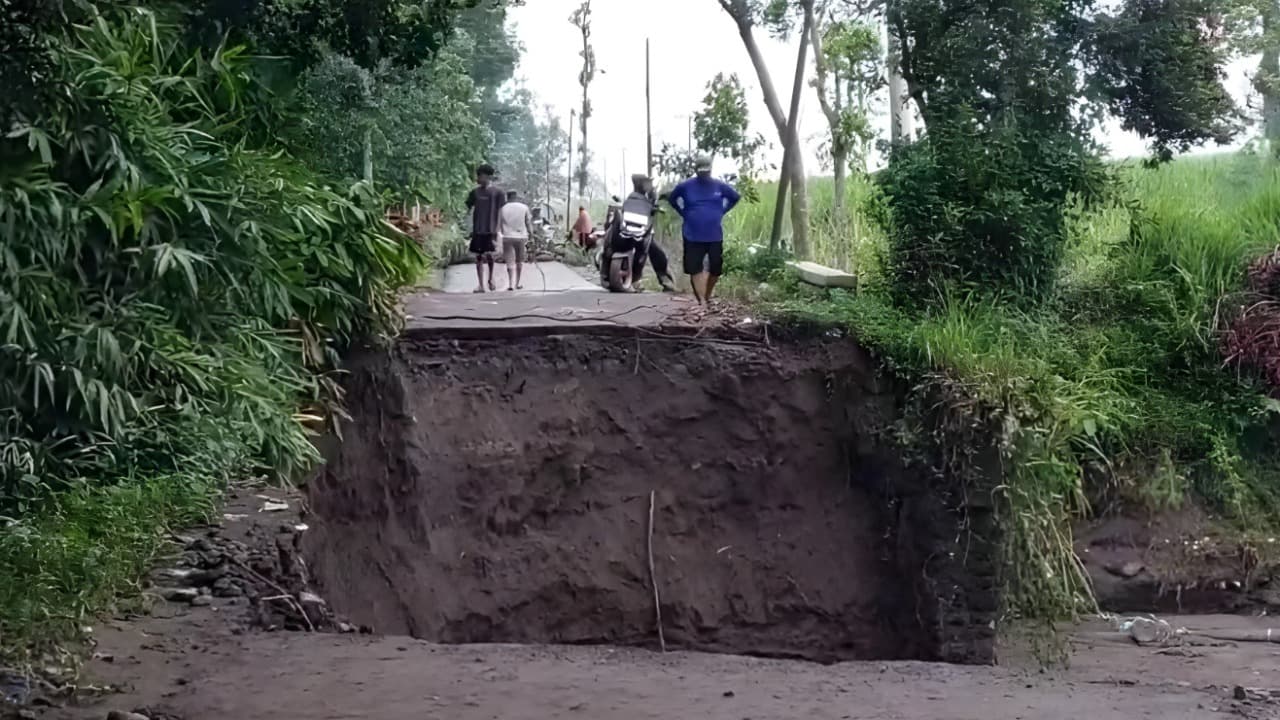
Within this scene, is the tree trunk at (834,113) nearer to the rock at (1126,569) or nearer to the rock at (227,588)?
the rock at (1126,569)

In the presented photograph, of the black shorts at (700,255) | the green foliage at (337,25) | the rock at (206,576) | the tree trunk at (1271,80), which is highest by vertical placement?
the tree trunk at (1271,80)

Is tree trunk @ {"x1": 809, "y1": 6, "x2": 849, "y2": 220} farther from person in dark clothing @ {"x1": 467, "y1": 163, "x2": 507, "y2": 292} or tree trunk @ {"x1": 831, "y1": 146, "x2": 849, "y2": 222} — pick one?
person in dark clothing @ {"x1": 467, "y1": 163, "x2": 507, "y2": 292}

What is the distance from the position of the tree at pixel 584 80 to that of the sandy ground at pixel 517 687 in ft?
25.1

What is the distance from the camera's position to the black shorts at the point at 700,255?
11.1m

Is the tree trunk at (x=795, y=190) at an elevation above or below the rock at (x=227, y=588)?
above

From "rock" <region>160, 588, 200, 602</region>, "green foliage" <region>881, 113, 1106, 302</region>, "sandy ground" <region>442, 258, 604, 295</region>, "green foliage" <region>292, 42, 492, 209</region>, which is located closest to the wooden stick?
"green foliage" <region>881, 113, 1106, 302</region>

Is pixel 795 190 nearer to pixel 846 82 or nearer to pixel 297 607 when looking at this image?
pixel 846 82

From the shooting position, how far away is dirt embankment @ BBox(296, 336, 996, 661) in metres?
9.38

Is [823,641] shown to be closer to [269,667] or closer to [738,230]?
[269,667]

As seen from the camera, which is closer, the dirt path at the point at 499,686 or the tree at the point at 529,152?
the dirt path at the point at 499,686

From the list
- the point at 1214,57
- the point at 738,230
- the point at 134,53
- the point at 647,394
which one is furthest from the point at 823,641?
the point at 738,230

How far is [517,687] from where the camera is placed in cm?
440

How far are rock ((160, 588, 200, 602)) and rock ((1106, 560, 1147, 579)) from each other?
23.5ft

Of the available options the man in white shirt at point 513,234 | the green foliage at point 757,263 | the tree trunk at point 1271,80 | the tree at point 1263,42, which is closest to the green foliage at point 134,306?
the green foliage at point 757,263
